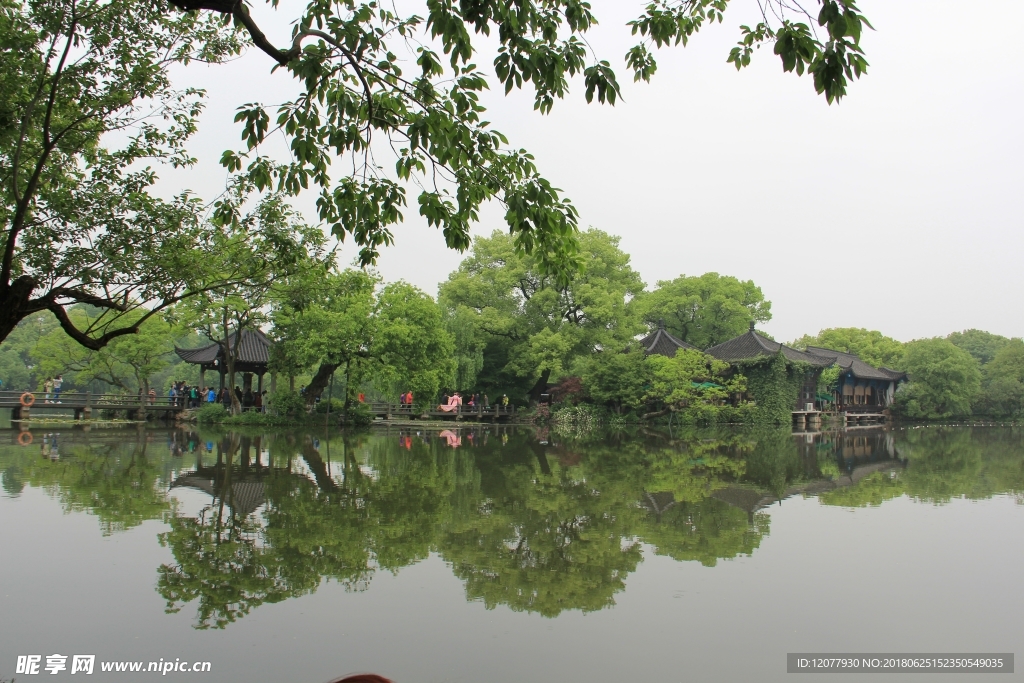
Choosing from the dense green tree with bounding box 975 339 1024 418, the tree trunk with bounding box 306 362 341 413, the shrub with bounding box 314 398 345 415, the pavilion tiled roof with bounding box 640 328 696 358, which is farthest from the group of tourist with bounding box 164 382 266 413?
the dense green tree with bounding box 975 339 1024 418

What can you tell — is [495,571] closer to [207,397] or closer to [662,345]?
[207,397]

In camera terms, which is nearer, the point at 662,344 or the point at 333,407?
the point at 333,407

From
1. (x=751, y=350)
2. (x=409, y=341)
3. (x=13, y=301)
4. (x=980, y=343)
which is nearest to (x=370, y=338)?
(x=409, y=341)

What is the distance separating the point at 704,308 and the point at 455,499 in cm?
2982

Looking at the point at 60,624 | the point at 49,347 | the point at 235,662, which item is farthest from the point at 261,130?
the point at 49,347

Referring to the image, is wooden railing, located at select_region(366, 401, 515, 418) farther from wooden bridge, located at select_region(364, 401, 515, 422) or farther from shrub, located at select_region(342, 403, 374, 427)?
shrub, located at select_region(342, 403, 374, 427)

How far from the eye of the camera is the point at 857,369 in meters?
37.6

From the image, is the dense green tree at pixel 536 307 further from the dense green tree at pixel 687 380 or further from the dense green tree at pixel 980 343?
the dense green tree at pixel 980 343

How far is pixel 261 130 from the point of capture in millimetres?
3738

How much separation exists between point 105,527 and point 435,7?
5.89 metres

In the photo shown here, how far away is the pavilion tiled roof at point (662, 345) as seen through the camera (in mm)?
30891

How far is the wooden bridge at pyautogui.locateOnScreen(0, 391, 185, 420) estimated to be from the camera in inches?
838

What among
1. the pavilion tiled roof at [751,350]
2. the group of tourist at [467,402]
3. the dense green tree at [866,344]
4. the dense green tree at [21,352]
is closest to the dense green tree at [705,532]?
the group of tourist at [467,402]

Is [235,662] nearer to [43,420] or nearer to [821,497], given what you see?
[821,497]
